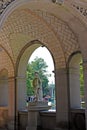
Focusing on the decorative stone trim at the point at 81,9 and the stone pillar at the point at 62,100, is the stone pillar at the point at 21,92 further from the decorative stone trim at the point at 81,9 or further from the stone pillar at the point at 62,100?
the decorative stone trim at the point at 81,9

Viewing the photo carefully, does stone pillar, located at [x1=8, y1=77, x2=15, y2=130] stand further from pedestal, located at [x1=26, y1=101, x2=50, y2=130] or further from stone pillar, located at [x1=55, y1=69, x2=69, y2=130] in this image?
stone pillar, located at [x1=55, y1=69, x2=69, y2=130]

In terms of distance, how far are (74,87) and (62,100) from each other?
86 centimetres

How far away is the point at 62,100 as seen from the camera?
40.8 feet

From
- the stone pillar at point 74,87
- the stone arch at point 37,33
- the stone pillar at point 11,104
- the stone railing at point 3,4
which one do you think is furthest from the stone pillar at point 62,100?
the stone railing at point 3,4

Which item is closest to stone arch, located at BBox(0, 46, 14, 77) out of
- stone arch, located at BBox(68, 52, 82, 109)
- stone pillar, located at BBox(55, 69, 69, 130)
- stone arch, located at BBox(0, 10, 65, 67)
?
stone arch, located at BBox(0, 10, 65, 67)

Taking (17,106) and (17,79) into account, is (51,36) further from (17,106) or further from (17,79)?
(17,106)

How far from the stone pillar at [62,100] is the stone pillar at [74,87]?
24 centimetres

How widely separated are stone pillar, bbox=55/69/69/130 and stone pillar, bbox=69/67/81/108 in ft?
0.79

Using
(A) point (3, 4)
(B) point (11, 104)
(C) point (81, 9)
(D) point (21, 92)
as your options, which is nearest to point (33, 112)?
(D) point (21, 92)

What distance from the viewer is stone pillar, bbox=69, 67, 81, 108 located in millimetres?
12289

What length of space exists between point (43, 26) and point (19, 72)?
13.5ft

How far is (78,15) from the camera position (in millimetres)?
9281

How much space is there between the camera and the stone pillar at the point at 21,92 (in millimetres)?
15148

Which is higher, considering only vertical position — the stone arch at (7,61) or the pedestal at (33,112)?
the stone arch at (7,61)
